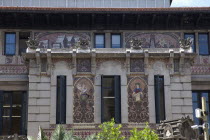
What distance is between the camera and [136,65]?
29312 millimetres

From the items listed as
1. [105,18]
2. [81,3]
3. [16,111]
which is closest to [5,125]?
[16,111]

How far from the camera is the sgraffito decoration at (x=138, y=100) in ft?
93.6

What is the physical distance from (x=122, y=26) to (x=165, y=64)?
521 centimetres

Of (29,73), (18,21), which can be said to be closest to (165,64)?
(29,73)

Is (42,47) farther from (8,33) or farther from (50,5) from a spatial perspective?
(50,5)

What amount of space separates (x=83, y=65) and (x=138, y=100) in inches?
162

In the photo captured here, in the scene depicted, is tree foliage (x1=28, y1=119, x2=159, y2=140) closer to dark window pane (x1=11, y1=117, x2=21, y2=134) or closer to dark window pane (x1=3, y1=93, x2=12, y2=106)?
dark window pane (x1=11, y1=117, x2=21, y2=134)

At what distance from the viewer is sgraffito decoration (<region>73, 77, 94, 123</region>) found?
28.4 m

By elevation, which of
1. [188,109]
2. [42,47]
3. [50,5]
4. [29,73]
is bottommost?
[188,109]

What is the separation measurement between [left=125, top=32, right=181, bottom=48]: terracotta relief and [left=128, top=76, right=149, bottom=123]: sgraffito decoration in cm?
448

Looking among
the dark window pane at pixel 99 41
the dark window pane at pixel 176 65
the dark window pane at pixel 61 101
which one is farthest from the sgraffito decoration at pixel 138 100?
the dark window pane at pixel 99 41

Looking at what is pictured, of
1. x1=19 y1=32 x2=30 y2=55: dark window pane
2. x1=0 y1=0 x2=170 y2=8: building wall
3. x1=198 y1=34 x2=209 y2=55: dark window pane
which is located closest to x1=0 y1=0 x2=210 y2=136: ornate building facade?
x1=19 y1=32 x2=30 y2=55: dark window pane

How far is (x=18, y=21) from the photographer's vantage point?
32688 millimetres

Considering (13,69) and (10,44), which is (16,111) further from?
(10,44)
